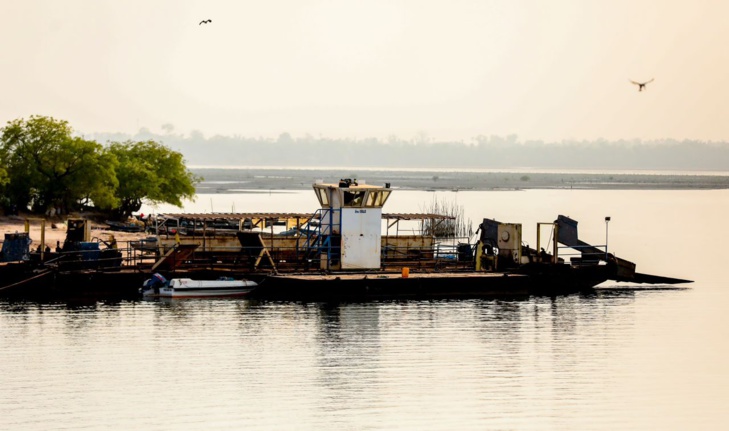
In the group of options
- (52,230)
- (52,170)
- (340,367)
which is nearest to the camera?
(340,367)

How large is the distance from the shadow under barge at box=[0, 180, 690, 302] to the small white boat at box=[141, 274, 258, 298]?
58cm

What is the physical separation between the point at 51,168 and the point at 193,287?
41605 millimetres

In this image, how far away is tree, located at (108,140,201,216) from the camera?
99.7 m

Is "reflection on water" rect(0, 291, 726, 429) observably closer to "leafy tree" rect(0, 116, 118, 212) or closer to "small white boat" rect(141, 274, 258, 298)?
"small white boat" rect(141, 274, 258, 298)

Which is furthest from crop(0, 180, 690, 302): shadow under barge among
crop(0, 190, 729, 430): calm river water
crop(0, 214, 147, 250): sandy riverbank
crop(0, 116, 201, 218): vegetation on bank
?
crop(0, 116, 201, 218): vegetation on bank

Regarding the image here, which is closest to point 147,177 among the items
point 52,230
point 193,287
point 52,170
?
point 52,170

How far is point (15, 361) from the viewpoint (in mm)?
43250

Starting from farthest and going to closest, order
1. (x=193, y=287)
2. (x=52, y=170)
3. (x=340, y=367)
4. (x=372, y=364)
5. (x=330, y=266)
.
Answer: (x=52, y=170)
(x=330, y=266)
(x=193, y=287)
(x=372, y=364)
(x=340, y=367)

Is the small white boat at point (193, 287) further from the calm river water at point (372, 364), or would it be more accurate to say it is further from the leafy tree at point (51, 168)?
the leafy tree at point (51, 168)

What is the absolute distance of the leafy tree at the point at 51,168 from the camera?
93.7 m

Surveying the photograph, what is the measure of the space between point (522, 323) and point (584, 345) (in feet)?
16.1

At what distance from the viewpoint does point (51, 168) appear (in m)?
94.6

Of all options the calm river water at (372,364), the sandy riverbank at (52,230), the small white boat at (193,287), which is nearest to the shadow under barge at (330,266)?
the small white boat at (193,287)

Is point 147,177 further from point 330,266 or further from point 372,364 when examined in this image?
point 372,364
